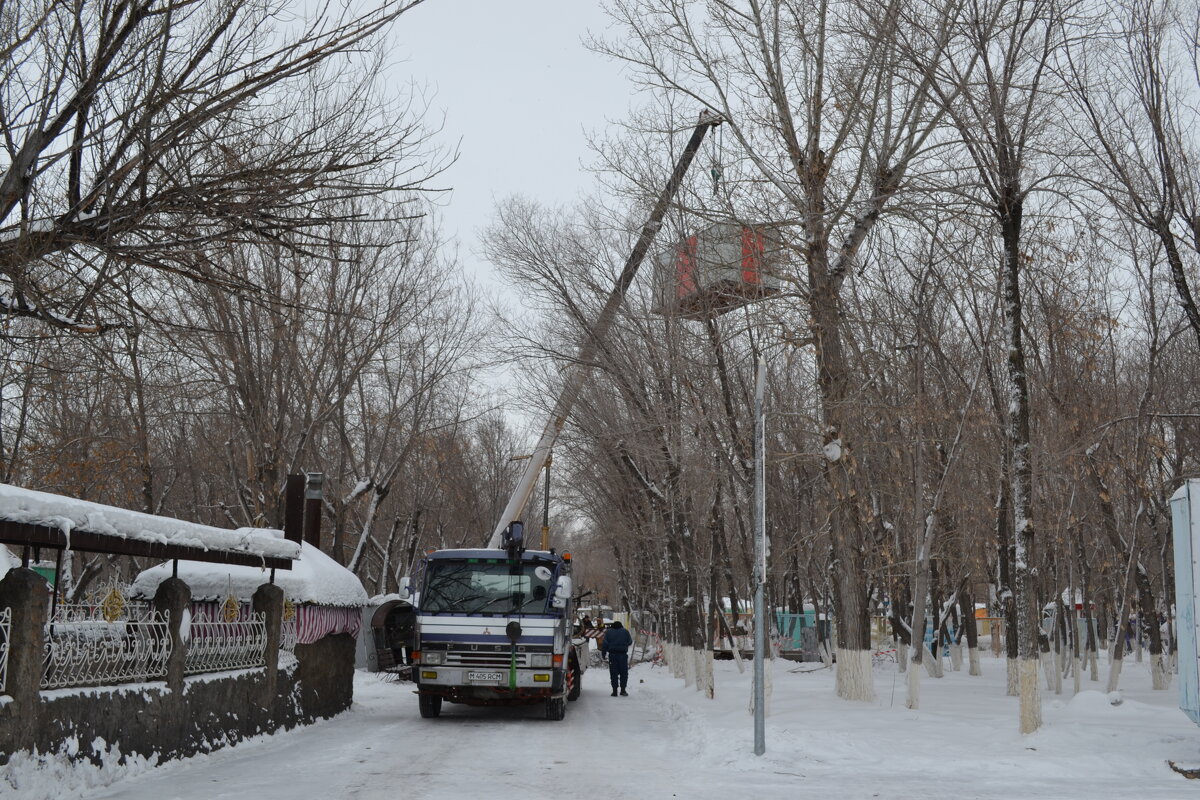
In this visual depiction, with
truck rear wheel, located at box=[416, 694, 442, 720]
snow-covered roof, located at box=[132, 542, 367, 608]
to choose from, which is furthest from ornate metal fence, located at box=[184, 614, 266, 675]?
truck rear wheel, located at box=[416, 694, 442, 720]

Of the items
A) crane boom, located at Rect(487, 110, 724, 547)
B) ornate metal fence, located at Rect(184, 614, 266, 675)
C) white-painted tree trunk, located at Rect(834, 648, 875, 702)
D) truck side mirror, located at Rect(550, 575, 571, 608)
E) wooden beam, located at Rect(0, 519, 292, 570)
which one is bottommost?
white-painted tree trunk, located at Rect(834, 648, 875, 702)

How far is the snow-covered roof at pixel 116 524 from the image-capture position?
8609mm

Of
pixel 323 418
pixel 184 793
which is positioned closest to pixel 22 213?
pixel 184 793

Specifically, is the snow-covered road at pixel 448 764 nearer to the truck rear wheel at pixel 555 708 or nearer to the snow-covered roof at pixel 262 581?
the truck rear wheel at pixel 555 708

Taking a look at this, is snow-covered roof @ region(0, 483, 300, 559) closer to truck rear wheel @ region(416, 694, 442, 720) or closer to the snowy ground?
the snowy ground

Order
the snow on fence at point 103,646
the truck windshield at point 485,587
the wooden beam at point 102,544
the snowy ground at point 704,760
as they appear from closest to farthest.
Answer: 1. the wooden beam at point 102,544
2. the snow on fence at point 103,646
3. the snowy ground at point 704,760
4. the truck windshield at point 485,587

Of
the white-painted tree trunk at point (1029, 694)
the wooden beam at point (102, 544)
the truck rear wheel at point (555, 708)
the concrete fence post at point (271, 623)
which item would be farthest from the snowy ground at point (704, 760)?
the wooden beam at point (102, 544)

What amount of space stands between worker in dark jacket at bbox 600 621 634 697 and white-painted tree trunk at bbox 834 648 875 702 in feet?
24.7

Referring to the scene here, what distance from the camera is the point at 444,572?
18.3 m

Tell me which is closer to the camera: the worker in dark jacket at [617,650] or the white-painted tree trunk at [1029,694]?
the white-painted tree trunk at [1029,694]

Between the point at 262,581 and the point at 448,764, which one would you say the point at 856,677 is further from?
the point at 262,581

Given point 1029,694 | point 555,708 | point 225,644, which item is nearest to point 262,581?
point 225,644

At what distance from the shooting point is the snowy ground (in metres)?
10.1

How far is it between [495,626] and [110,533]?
8398mm
